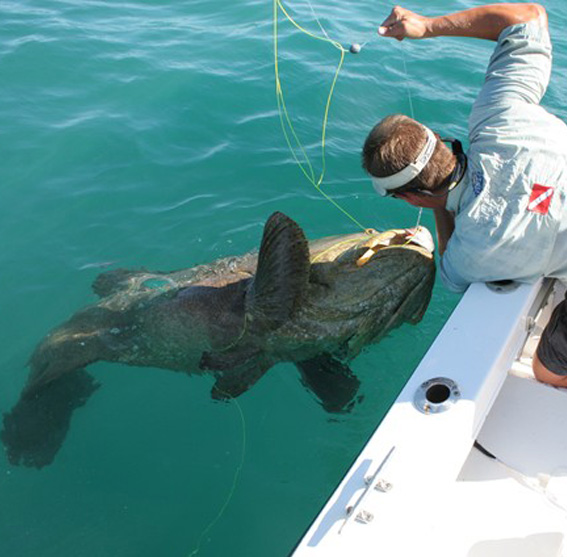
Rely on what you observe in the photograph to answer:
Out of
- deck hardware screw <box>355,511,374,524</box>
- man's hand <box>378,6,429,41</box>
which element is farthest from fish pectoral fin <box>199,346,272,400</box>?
man's hand <box>378,6,429,41</box>

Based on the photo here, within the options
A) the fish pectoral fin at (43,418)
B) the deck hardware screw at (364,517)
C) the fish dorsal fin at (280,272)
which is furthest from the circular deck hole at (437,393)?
the fish pectoral fin at (43,418)

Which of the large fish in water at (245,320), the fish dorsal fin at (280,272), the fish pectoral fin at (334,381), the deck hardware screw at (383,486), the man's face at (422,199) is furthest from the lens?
the fish pectoral fin at (334,381)

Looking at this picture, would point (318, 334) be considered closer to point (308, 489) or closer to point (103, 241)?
point (308, 489)

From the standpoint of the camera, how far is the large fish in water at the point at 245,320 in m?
4.00

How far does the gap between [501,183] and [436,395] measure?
1.27 meters

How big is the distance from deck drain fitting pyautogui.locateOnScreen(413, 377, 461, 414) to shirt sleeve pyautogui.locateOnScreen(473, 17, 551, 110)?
1860 millimetres

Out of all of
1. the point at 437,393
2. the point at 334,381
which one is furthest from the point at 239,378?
the point at 437,393

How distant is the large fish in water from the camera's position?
4.00m

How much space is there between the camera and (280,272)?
12.5 feet

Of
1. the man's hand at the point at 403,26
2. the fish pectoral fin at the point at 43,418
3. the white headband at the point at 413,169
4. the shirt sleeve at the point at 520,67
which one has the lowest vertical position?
the fish pectoral fin at the point at 43,418

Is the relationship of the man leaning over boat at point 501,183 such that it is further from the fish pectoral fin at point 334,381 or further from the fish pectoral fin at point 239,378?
the fish pectoral fin at point 239,378

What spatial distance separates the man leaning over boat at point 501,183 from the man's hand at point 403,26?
759 mm

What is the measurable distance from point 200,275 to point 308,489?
6.44ft

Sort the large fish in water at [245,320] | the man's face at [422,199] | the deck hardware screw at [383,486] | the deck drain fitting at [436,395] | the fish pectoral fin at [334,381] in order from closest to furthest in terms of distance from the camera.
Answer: the deck hardware screw at [383,486] < the deck drain fitting at [436,395] < the man's face at [422,199] < the large fish in water at [245,320] < the fish pectoral fin at [334,381]
